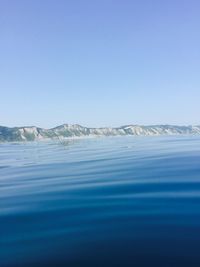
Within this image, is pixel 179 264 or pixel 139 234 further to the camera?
pixel 139 234

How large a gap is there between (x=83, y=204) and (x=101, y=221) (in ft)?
9.69

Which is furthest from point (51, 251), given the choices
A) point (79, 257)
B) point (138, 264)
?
point (138, 264)

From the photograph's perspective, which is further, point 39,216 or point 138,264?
point 39,216

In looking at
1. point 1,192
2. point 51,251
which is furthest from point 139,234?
point 1,192

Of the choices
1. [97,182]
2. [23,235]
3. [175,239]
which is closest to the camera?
[175,239]

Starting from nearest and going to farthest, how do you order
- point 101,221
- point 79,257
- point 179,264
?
point 179,264 → point 79,257 → point 101,221

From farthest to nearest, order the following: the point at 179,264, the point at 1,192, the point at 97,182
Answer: the point at 97,182
the point at 1,192
the point at 179,264

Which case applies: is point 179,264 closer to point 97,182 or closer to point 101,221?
point 101,221

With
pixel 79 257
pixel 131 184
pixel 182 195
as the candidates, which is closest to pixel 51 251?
pixel 79 257

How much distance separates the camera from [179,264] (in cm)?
979

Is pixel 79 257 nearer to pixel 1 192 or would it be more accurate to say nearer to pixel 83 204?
pixel 83 204

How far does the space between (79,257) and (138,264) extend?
81.4 inches

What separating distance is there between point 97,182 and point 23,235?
11.2 meters

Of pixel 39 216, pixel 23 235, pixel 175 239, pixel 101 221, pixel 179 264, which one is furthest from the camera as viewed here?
pixel 39 216
